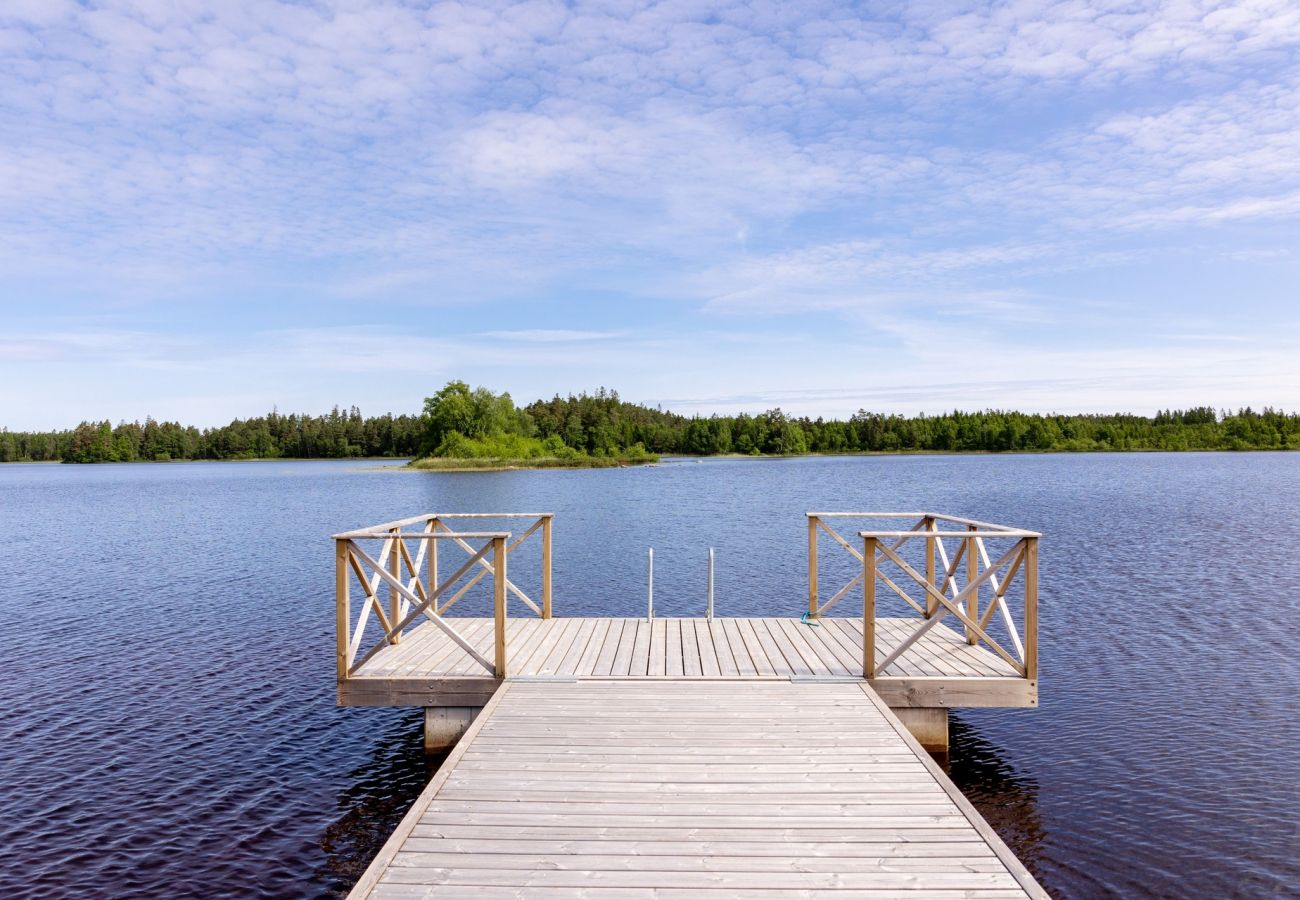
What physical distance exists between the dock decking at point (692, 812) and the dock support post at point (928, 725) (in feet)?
3.11

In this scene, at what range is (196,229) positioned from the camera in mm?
35812

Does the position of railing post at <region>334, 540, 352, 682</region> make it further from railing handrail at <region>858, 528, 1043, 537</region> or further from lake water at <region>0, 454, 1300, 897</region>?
railing handrail at <region>858, 528, 1043, 537</region>

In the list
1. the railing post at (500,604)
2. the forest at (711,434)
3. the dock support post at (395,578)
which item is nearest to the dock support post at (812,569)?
the railing post at (500,604)

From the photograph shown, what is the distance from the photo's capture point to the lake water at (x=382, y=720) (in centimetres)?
645

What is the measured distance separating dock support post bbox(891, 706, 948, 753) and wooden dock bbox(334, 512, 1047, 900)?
0.02 m

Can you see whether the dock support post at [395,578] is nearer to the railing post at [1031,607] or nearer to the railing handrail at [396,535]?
the railing handrail at [396,535]

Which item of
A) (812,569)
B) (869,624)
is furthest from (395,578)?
(812,569)

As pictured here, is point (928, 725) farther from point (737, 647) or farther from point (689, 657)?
point (689, 657)

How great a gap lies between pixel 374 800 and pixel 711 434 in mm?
131262

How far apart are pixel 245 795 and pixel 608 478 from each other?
194ft

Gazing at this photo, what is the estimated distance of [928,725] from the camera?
24.7 ft

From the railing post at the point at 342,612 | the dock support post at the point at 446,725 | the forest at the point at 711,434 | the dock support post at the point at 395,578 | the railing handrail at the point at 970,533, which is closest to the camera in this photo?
the railing handrail at the point at 970,533

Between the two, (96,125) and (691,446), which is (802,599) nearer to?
(96,125)

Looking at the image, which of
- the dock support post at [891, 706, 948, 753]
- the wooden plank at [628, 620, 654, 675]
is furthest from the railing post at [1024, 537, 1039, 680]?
A: the wooden plank at [628, 620, 654, 675]
